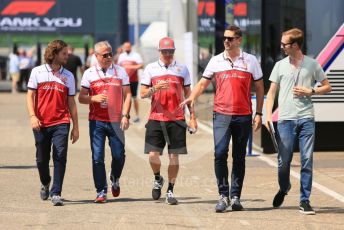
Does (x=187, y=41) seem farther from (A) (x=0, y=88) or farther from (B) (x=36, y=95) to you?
(A) (x=0, y=88)

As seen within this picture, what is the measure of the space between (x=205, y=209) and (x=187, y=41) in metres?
13.9

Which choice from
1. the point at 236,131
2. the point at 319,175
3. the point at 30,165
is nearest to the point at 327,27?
the point at 319,175

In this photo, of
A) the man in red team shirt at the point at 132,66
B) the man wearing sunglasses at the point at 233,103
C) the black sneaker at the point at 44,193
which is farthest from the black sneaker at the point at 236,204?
the man in red team shirt at the point at 132,66

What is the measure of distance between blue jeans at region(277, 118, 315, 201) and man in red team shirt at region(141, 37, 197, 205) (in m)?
1.02

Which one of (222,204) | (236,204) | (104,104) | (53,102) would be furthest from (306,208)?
(53,102)

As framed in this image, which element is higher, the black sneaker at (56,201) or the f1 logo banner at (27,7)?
the f1 logo banner at (27,7)

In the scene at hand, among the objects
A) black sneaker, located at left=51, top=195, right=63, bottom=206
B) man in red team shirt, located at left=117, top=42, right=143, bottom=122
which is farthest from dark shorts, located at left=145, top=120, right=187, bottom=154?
man in red team shirt, located at left=117, top=42, right=143, bottom=122

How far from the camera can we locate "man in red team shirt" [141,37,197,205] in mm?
10719

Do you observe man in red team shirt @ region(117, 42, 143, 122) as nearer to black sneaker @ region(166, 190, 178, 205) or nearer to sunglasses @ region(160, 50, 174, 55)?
sunglasses @ region(160, 50, 174, 55)

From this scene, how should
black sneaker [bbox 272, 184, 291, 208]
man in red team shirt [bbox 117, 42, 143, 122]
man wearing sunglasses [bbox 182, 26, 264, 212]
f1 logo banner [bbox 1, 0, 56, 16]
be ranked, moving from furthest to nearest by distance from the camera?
→ 1. f1 logo banner [bbox 1, 0, 56, 16]
2. man in red team shirt [bbox 117, 42, 143, 122]
3. black sneaker [bbox 272, 184, 291, 208]
4. man wearing sunglasses [bbox 182, 26, 264, 212]

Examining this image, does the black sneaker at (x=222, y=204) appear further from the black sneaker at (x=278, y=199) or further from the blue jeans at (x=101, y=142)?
the blue jeans at (x=101, y=142)

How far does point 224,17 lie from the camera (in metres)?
20.2

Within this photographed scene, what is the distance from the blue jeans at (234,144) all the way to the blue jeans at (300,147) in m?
0.37

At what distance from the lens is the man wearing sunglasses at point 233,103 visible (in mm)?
10195
